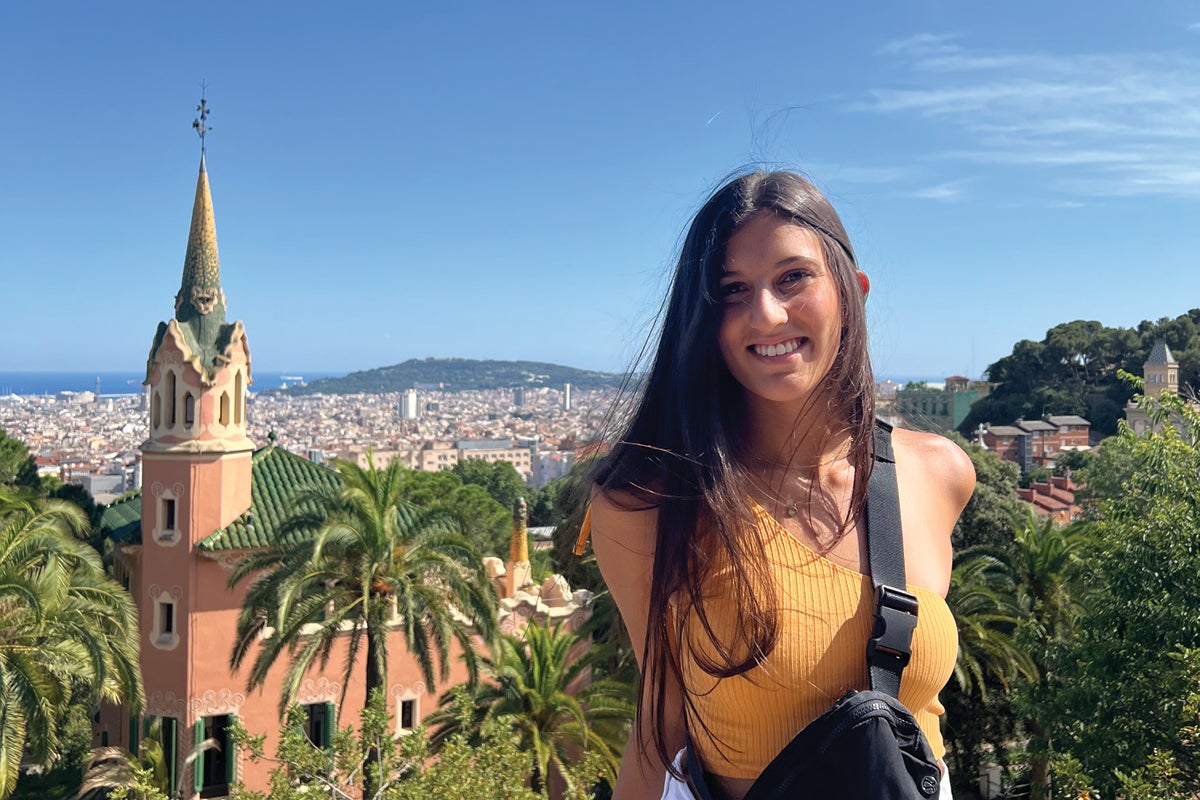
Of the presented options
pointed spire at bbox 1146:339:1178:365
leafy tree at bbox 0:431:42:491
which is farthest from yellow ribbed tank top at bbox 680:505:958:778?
pointed spire at bbox 1146:339:1178:365

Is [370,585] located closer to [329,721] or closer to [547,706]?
[547,706]

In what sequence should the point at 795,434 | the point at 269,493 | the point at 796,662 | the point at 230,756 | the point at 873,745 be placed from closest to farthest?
the point at 873,745 < the point at 796,662 < the point at 795,434 < the point at 230,756 < the point at 269,493

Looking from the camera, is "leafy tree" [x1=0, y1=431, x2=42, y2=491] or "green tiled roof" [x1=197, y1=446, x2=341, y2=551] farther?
"leafy tree" [x1=0, y1=431, x2=42, y2=491]

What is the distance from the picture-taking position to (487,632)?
39.3ft

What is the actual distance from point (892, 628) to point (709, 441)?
420mm

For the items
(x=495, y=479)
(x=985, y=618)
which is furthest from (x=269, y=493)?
(x=495, y=479)

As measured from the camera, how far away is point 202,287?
16.1 metres

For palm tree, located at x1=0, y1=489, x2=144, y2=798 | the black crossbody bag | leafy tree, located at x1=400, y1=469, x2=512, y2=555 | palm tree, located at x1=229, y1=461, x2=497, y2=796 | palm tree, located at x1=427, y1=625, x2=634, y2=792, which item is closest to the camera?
the black crossbody bag

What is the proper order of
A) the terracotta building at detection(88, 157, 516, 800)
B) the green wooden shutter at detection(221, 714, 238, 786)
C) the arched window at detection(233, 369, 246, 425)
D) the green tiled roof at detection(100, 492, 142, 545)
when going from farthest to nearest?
the green tiled roof at detection(100, 492, 142, 545)
the arched window at detection(233, 369, 246, 425)
the terracotta building at detection(88, 157, 516, 800)
the green wooden shutter at detection(221, 714, 238, 786)

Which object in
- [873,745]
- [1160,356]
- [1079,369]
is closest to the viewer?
[873,745]

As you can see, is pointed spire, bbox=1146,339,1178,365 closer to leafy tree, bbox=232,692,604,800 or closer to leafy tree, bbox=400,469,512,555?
leafy tree, bbox=400,469,512,555

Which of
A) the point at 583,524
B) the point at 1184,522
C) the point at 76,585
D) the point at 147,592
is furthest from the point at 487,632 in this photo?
the point at 583,524

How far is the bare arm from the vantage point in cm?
160

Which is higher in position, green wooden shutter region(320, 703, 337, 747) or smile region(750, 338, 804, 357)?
smile region(750, 338, 804, 357)
